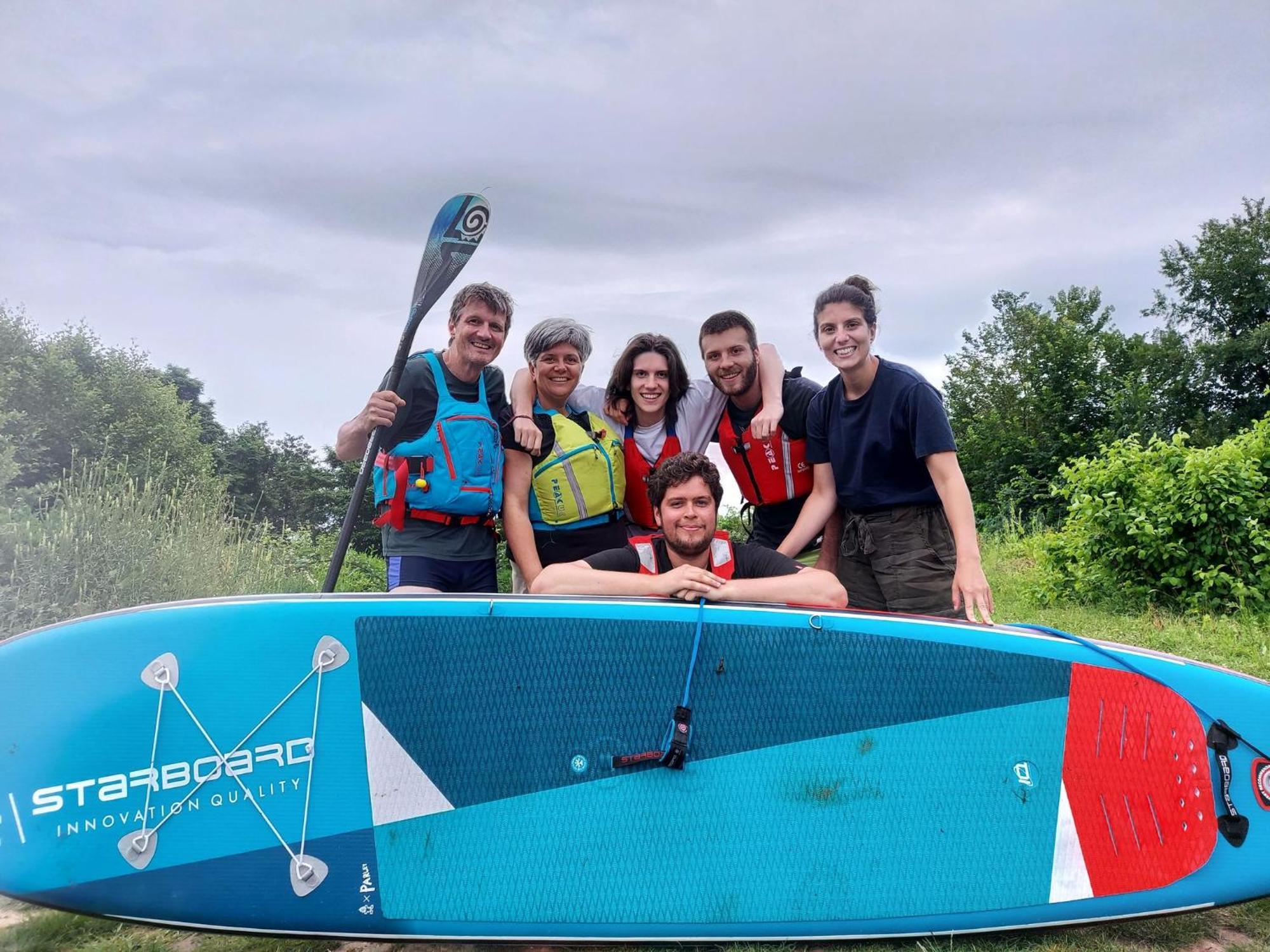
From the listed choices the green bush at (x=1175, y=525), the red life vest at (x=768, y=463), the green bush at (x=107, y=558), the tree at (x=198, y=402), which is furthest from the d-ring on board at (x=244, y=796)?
the tree at (x=198, y=402)

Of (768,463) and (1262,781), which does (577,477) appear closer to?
(768,463)

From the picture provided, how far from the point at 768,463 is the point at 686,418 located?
0.36 metres

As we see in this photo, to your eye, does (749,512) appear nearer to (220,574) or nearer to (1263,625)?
(1263,625)

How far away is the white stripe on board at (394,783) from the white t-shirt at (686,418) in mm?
1409

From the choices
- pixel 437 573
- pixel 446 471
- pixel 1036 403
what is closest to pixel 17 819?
pixel 437 573

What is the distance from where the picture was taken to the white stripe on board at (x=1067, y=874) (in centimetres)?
251

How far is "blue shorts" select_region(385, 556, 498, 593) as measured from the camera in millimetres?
3178

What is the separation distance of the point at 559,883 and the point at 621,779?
34 cm

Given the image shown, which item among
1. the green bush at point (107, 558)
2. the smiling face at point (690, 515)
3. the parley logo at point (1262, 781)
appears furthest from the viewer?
the green bush at point (107, 558)

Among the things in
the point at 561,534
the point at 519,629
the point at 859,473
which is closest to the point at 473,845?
the point at 519,629

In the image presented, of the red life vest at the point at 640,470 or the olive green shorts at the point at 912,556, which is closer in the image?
the olive green shorts at the point at 912,556

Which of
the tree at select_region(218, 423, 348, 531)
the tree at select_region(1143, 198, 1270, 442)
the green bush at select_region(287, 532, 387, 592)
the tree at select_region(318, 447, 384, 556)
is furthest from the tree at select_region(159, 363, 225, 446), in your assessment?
the tree at select_region(1143, 198, 1270, 442)

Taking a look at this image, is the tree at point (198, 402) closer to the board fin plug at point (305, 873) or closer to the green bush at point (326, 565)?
the green bush at point (326, 565)

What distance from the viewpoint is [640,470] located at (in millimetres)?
3402
